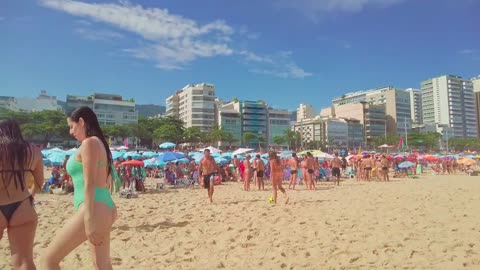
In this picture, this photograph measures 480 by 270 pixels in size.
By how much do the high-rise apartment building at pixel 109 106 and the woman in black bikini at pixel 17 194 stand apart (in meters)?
90.8

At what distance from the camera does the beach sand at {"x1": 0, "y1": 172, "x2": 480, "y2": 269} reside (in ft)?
13.7

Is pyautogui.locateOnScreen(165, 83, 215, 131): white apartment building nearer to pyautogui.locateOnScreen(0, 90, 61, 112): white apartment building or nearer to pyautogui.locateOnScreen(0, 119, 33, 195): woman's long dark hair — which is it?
pyautogui.locateOnScreen(0, 90, 61, 112): white apartment building

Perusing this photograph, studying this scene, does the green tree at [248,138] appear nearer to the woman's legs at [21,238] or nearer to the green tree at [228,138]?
the green tree at [228,138]

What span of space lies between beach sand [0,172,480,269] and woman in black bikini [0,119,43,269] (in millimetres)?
1604

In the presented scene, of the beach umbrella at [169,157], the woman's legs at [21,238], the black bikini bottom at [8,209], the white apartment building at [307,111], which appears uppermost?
the white apartment building at [307,111]

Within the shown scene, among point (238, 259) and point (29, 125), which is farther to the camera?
point (29, 125)

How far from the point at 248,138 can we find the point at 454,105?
267 ft

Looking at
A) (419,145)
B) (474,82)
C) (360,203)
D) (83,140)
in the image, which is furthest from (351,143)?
(83,140)

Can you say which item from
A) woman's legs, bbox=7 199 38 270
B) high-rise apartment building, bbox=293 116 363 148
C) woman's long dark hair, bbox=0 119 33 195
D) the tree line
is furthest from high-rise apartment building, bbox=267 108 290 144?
woman's legs, bbox=7 199 38 270

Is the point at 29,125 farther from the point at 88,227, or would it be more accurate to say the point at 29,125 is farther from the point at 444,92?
the point at 444,92

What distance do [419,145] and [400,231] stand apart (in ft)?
349

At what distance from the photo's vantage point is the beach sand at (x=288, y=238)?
4.17m

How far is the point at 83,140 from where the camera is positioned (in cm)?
248

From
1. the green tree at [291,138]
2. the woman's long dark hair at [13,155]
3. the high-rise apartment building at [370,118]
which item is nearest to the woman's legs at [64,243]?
the woman's long dark hair at [13,155]
